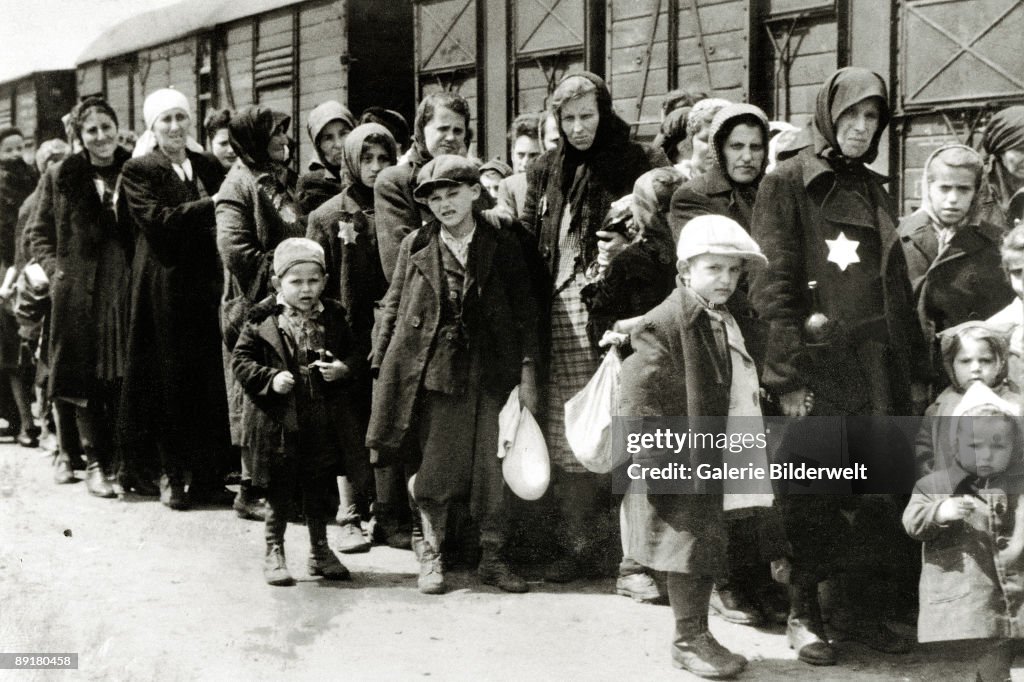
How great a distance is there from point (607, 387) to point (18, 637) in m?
→ 2.25

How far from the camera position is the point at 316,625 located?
3.90m

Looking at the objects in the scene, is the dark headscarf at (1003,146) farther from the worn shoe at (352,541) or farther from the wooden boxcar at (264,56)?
the wooden boxcar at (264,56)

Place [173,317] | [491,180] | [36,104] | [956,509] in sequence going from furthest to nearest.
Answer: [36,104], [491,180], [173,317], [956,509]

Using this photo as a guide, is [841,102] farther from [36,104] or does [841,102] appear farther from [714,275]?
[36,104]

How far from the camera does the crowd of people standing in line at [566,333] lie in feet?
11.3

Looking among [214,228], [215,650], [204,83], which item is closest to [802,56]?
[214,228]

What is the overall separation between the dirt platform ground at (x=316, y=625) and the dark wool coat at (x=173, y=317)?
89 centimetres

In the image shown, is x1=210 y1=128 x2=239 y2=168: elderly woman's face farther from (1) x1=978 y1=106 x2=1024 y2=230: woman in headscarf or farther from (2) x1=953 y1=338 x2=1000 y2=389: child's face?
(2) x1=953 y1=338 x2=1000 y2=389: child's face

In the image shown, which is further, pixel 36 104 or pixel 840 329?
pixel 36 104

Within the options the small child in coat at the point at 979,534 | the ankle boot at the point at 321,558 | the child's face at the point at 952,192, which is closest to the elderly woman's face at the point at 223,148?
the ankle boot at the point at 321,558

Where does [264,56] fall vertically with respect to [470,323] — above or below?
above

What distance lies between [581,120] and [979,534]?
7.03 feet

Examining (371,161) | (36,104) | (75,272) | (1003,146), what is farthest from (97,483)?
(36,104)

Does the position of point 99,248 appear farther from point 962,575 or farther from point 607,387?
point 962,575
